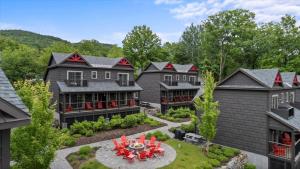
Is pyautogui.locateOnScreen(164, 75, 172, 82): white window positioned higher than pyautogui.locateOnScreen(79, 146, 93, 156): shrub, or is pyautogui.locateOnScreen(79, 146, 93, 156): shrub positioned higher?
pyautogui.locateOnScreen(164, 75, 172, 82): white window

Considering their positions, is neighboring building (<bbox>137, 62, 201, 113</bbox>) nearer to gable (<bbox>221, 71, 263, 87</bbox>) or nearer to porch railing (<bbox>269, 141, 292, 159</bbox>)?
gable (<bbox>221, 71, 263, 87</bbox>)

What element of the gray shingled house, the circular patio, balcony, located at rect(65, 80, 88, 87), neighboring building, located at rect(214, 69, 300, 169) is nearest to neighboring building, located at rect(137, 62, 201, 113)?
the gray shingled house

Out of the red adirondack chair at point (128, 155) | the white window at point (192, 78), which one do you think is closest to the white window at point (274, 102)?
the red adirondack chair at point (128, 155)

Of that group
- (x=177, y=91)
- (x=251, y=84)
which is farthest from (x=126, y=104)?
(x=251, y=84)

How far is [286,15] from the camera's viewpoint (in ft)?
133

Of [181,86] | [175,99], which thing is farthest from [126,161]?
[181,86]

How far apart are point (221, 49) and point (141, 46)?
2166 cm

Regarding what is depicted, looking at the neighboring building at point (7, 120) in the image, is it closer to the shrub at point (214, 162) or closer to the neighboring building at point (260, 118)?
the shrub at point (214, 162)

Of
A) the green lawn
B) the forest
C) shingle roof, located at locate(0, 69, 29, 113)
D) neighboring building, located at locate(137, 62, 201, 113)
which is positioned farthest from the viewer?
the forest

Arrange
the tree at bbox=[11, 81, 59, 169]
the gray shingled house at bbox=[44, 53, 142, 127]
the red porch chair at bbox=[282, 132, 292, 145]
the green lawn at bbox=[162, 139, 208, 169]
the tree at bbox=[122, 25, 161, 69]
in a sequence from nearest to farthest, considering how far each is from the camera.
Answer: the tree at bbox=[11, 81, 59, 169]
the green lawn at bbox=[162, 139, 208, 169]
the red porch chair at bbox=[282, 132, 292, 145]
the gray shingled house at bbox=[44, 53, 142, 127]
the tree at bbox=[122, 25, 161, 69]

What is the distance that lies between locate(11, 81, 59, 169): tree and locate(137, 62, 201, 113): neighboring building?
89.1ft

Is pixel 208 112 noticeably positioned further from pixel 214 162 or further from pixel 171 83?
pixel 171 83

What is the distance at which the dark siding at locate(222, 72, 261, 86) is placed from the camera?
67.3 ft

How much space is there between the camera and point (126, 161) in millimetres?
16531
